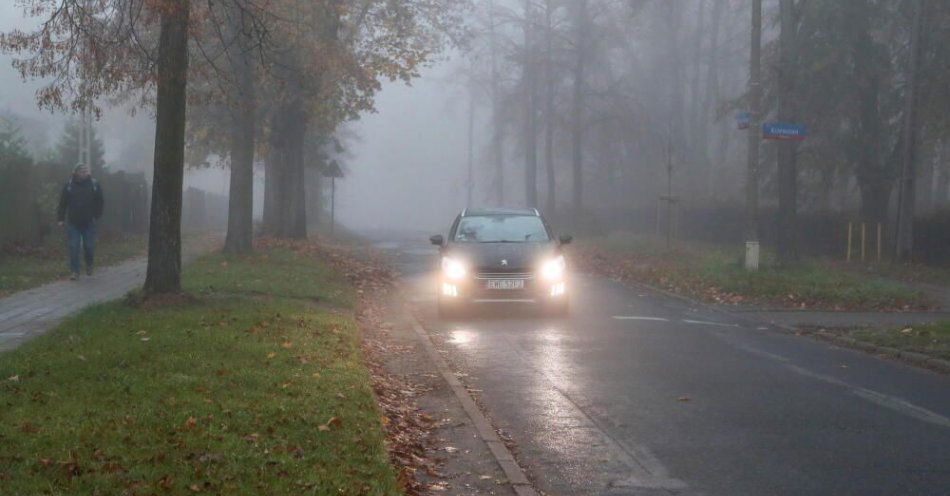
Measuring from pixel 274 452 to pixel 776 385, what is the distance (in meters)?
6.01

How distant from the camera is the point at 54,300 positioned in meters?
15.8

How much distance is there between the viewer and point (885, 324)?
16.9 meters

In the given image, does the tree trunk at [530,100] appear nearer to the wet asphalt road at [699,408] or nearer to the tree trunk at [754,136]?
the tree trunk at [754,136]

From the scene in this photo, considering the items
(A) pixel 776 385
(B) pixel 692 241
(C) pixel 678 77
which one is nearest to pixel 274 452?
(A) pixel 776 385

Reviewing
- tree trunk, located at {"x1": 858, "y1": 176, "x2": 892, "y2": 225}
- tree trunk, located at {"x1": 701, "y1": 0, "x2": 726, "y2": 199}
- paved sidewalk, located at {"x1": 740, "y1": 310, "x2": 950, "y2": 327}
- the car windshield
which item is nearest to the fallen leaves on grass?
the car windshield

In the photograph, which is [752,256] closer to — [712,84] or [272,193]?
[272,193]

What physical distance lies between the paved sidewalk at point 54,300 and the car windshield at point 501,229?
5.38 metres

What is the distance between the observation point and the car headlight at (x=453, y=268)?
1677 centimetres

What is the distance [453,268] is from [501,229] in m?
1.57

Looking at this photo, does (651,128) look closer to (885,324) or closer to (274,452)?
(885,324)

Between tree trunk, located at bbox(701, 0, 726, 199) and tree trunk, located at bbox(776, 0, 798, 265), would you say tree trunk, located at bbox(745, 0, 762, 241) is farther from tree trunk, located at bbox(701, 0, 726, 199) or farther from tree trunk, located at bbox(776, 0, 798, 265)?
tree trunk, located at bbox(701, 0, 726, 199)

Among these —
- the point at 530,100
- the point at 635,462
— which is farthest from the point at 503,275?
the point at 530,100

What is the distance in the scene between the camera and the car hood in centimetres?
1667

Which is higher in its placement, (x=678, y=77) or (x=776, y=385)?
(x=678, y=77)
